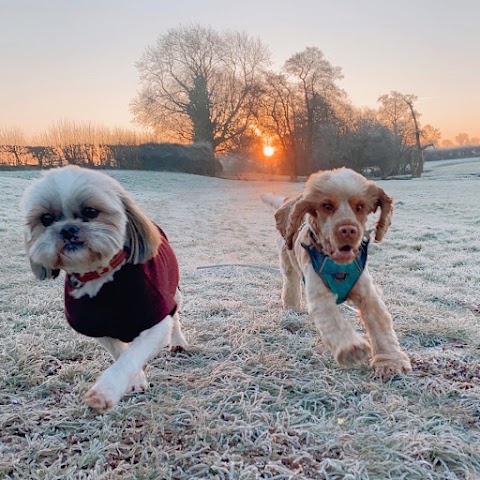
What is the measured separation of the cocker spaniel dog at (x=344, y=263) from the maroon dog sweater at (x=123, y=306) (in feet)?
3.58

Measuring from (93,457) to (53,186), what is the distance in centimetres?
134

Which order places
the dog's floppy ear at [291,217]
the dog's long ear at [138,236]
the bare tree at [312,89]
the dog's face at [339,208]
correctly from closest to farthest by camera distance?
the dog's long ear at [138,236]
the dog's face at [339,208]
the dog's floppy ear at [291,217]
the bare tree at [312,89]

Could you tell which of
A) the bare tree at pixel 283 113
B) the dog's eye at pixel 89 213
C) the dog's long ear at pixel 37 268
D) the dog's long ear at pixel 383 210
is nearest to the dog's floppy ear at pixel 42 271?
the dog's long ear at pixel 37 268

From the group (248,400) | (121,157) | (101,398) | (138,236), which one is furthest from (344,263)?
(121,157)

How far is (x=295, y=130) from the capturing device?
104ft

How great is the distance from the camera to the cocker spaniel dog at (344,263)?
292cm

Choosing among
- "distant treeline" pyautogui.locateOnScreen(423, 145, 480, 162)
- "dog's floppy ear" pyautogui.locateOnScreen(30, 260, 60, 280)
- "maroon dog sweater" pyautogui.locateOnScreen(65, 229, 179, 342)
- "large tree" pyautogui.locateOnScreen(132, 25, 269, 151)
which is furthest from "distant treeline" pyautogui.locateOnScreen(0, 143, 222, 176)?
"maroon dog sweater" pyautogui.locateOnScreen(65, 229, 179, 342)

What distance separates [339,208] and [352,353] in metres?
0.94

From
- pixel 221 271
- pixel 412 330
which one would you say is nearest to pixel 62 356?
pixel 412 330

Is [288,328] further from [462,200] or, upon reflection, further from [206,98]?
[206,98]

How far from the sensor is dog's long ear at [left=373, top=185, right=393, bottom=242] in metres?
3.30

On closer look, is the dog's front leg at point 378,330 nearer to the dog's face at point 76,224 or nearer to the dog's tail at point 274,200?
the dog's face at point 76,224

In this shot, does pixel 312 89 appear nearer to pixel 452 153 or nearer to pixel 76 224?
pixel 452 153

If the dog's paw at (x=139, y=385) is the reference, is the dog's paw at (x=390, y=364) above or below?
below
